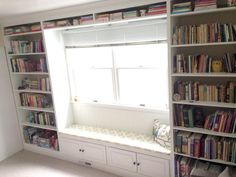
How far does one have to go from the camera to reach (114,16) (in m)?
2.67

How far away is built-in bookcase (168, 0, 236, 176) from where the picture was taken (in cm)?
217

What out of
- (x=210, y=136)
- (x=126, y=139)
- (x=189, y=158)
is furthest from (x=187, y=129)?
(x=126, y=139)

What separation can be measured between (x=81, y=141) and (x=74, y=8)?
1849 mm

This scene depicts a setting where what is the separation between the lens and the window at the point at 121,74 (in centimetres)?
297

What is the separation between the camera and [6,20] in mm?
3428

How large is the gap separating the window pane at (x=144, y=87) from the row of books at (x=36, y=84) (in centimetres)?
116

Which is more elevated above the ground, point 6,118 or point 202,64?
point 202,64

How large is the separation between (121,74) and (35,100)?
1.53 meters

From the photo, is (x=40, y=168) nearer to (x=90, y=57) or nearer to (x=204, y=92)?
(x=90, y=57)

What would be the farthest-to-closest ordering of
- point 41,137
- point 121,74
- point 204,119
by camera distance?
point 41,137
point 121,74
point 204,119

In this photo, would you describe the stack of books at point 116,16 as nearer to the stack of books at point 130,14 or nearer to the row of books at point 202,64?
the stack of books at point 130,14

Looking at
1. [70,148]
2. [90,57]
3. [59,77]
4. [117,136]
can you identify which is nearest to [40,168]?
[70,148]

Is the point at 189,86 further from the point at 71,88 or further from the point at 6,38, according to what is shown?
the point at 6,38

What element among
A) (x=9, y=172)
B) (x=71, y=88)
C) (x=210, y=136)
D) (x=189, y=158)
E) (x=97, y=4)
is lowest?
(x=9, y=172)
